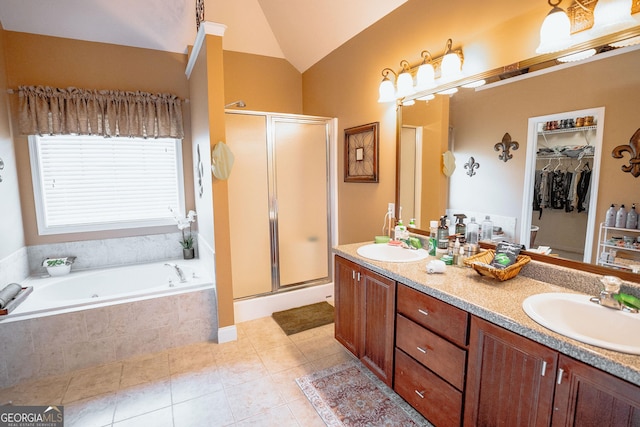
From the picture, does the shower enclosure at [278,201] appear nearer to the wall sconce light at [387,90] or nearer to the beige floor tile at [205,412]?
the wall sconce light at [387,90]

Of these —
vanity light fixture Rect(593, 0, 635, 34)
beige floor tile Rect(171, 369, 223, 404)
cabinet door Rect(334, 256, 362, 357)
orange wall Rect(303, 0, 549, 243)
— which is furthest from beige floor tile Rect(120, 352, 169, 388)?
vanity light fixture Rect(593, 0, 635, 34)

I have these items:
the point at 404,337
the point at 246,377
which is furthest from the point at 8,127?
the point at 404,337

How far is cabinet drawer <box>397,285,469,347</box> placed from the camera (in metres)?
1.40

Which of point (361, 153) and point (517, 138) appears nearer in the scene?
point (517, 138)

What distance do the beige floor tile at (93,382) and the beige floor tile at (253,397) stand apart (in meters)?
0.84

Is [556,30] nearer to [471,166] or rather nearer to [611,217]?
[471,166]

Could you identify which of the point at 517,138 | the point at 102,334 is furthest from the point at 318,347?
the point at 517,138

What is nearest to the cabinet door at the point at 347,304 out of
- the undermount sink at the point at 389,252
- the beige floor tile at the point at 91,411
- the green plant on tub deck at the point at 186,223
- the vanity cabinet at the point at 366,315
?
the vanity cabinet at the point at 366,315

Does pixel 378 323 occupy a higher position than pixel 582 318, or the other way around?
pixel 582 318

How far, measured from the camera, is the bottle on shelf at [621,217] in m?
1.35

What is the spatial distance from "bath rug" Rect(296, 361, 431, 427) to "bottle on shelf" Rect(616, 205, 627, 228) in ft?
4.58

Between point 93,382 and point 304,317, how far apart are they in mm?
1706

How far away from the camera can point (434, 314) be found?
154cm

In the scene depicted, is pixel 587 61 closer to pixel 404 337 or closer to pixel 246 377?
pixel 404 337
